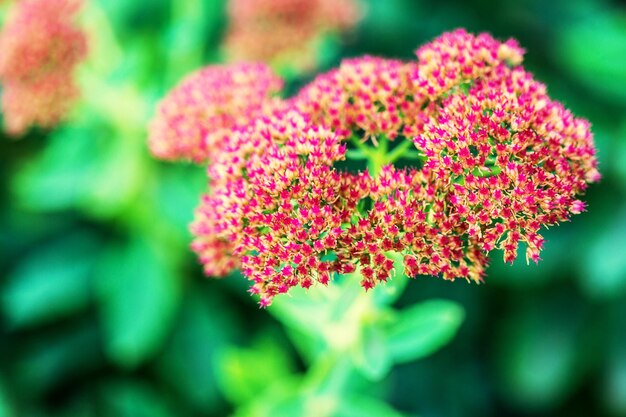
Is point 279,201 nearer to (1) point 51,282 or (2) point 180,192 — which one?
(2) point 180,192

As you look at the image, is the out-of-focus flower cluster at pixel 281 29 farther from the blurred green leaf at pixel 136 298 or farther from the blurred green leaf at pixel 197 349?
the blurred green leaf at pixel 197 349

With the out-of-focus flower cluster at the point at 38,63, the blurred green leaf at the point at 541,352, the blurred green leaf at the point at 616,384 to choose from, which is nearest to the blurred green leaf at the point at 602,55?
the blurred green leaf at the point at 541,352

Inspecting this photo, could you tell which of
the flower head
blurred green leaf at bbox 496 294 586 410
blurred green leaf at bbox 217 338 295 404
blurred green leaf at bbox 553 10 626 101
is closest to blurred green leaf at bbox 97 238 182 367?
blurred green leaf at bbox 217 338 295 404

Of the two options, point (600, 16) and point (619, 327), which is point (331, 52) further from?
point (619, 327)

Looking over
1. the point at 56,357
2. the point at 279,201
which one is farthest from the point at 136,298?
the point at 279,201

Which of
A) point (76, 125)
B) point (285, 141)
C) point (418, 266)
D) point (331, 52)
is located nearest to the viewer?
point (418, 266)

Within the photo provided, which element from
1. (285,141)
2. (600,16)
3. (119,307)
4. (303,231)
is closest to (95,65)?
(119,307)

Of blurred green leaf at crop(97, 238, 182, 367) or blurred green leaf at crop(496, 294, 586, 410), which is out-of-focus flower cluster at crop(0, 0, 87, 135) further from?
blurred green leaf at crop(496, 294, 586, 410)
